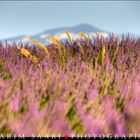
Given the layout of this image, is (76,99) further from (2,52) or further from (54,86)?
(2,52)

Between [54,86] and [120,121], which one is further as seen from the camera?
[54,86]

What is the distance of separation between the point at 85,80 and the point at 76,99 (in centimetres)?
51

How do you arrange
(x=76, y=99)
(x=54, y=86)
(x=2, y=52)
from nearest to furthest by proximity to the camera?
(x=76, y=99), (x=54, y=86), (x=2, y=52)

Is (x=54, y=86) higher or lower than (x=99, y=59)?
higher

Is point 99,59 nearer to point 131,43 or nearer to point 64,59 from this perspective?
point 64,59

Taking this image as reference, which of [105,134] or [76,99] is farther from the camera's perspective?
[76,99]

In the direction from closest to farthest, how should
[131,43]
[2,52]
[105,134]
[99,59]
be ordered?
[105,134], [99,59], [2,52], [131,43]

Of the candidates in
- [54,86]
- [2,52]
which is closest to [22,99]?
[54,86]

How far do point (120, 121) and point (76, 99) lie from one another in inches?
14.8

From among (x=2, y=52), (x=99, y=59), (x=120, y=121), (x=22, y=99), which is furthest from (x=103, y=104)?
(x=2, y=52)

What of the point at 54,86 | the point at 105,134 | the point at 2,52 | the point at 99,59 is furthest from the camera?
the point at 2,52

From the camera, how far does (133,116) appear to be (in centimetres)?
268

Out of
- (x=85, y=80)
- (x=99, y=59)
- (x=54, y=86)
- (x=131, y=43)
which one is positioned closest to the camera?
(x=54, y=86)

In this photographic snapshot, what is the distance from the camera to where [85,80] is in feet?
10.7
